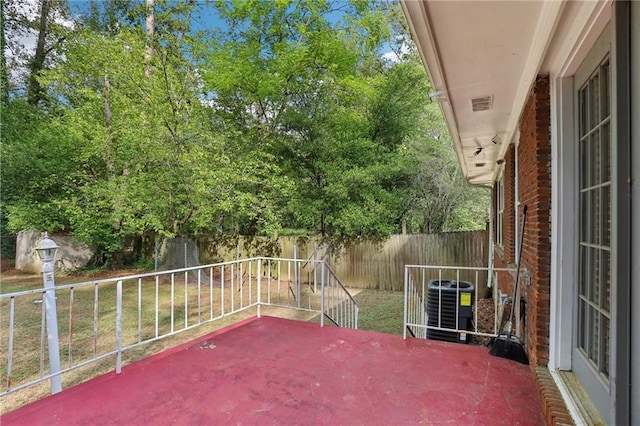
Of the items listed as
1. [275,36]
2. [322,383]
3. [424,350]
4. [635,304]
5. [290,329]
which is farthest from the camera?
[275,36]

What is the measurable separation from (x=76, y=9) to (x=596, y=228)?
15.0 metres

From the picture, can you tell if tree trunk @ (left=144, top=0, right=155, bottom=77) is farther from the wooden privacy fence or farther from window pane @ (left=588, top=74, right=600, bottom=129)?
window pane @ (left=588, top=74, right=600, bottom=129)

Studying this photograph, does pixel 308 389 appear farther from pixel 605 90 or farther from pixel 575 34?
pixel 575 34

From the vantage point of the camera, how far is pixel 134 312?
21.5 ft

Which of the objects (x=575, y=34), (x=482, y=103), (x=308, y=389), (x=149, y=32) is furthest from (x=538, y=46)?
(x=149, y=32)

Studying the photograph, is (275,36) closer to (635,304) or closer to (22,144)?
(22,144)

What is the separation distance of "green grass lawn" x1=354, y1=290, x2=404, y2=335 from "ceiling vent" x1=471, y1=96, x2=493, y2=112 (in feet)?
11.7

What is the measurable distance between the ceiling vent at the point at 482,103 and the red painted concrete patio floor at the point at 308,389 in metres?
2.32

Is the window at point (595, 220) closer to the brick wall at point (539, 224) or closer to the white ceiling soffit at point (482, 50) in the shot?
the brick wall at point (539, 224)

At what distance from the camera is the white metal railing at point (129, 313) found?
10.6ft

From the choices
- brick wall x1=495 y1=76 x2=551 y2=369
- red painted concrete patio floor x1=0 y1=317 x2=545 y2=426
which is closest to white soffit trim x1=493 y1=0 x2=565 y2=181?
brick wall x1=495 y1=76 x2=551 y2=369

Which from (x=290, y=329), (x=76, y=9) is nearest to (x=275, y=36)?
(x=76, y=9)

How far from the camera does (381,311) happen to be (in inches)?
271

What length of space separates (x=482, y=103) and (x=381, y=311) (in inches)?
188
